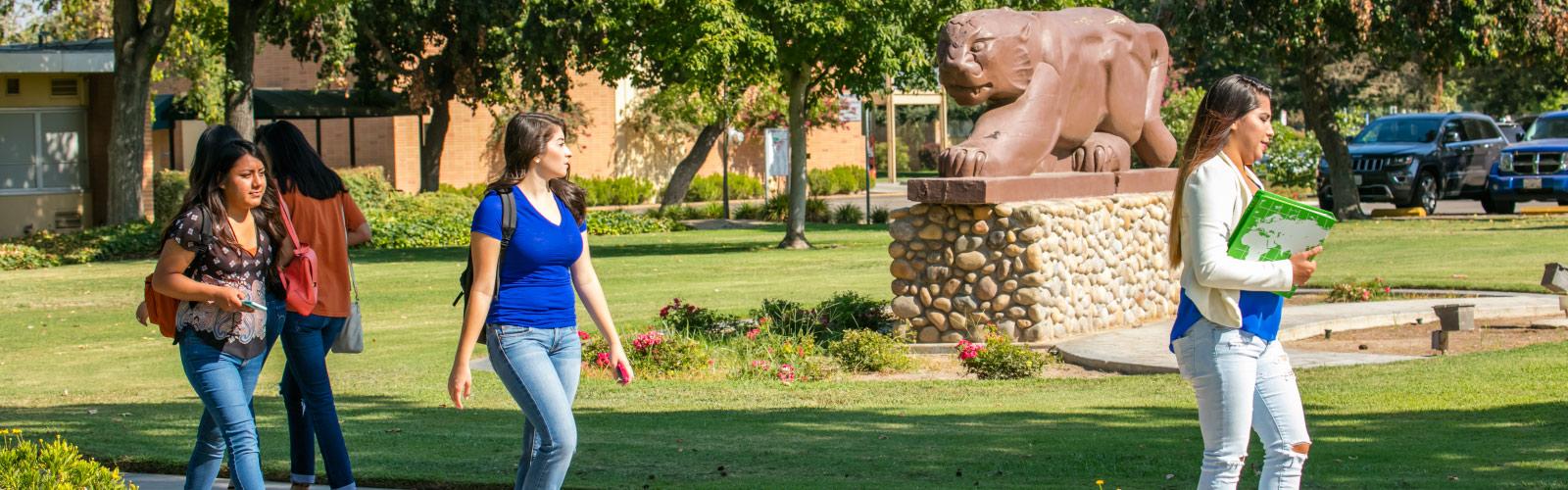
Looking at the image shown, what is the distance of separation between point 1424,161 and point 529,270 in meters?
26.7

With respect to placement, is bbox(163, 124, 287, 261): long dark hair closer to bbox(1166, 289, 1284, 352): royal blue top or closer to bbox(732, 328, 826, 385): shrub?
bbox(1166, 289, 1284, 352): royal blue top

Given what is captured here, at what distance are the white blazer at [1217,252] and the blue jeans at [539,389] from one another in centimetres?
201

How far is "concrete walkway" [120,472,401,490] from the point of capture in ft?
19.7

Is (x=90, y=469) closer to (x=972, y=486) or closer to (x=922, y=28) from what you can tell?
(x=972, y=486)

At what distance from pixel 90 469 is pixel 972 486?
3.27 m

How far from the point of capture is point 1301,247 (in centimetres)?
421

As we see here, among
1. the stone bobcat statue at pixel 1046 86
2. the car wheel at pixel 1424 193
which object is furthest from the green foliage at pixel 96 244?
the car wheel at pixel 1424 193

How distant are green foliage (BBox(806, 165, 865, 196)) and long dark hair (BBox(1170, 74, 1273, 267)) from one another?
40567mm

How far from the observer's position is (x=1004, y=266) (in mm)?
11289

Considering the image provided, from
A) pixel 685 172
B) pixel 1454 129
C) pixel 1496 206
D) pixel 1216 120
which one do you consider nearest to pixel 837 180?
pixel 685 172

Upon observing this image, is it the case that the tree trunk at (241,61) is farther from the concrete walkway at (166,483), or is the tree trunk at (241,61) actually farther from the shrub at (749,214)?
the concrete walkway at (166,483)

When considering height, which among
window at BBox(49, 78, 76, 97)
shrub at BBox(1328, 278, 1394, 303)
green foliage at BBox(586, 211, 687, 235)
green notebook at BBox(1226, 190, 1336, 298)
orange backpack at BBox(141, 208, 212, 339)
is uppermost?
window at BBox(49, 78, 76, 97)

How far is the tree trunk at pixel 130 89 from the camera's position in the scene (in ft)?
78.8

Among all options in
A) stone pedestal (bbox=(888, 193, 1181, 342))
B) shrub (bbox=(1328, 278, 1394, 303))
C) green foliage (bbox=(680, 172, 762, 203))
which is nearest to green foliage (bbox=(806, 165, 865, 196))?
green foliage (bbox=(680, 172, 762, 203))
